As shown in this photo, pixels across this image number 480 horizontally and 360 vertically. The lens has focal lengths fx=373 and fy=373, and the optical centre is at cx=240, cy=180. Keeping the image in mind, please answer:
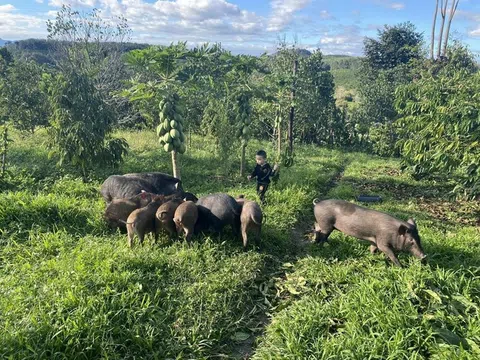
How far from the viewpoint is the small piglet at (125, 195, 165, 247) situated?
230 inches

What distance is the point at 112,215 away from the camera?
6395mm

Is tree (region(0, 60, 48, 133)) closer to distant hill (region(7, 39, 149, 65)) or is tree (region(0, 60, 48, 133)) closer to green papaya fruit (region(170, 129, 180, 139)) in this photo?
distant hill (region(7, 39, 149, 65))

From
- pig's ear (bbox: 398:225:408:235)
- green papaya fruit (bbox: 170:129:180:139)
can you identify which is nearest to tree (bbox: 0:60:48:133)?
green papaya fruit (bbox: 170:129:180:139)

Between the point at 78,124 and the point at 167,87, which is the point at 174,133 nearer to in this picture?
the point at 167,87

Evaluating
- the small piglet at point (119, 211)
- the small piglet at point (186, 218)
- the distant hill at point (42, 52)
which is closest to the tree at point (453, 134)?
the small piglet at point (186, 218)

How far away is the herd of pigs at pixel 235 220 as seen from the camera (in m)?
5.36

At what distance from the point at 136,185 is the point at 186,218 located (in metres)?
2.20

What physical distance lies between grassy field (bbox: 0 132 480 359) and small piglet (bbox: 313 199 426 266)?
0.78 ft

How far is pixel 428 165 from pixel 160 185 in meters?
6.44

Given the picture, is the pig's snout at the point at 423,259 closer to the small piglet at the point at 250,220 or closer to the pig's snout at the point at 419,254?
the pig's snout at the point at 419,254

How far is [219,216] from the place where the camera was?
245 inches

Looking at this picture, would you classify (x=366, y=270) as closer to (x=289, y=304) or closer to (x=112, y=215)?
(x=289, y=304)

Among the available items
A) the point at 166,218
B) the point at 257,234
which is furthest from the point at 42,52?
the point at 257,234

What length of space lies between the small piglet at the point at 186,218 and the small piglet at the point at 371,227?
2.04 meters
